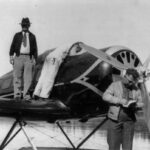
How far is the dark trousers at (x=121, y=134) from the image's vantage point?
19.1ft

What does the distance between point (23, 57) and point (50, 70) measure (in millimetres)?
704

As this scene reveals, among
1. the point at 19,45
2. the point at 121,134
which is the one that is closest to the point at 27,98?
the point at 19,45

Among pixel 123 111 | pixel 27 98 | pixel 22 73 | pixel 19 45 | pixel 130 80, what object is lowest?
pixel 27 98

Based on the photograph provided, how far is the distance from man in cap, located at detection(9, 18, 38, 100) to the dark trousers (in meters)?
3.34

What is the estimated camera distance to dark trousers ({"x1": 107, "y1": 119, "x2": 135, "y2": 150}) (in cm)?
582

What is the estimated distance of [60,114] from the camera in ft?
28.1

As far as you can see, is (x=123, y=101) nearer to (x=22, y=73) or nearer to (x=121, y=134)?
(x=121, y=134)

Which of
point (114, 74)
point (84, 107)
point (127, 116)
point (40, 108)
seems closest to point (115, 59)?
point (114, 74)

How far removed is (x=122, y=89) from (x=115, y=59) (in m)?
2.27

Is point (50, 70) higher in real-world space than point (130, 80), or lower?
lower

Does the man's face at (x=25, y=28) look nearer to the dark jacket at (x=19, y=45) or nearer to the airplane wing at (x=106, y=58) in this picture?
the dark jacket at (x=19, y=45)

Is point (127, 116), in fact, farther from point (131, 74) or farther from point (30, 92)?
point (30, 92)

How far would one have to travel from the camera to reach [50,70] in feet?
28.5

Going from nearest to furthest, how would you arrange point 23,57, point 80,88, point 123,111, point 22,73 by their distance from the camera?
1. point 123,111
2. point 80,88
3. point 23,57
4. point 22,73
